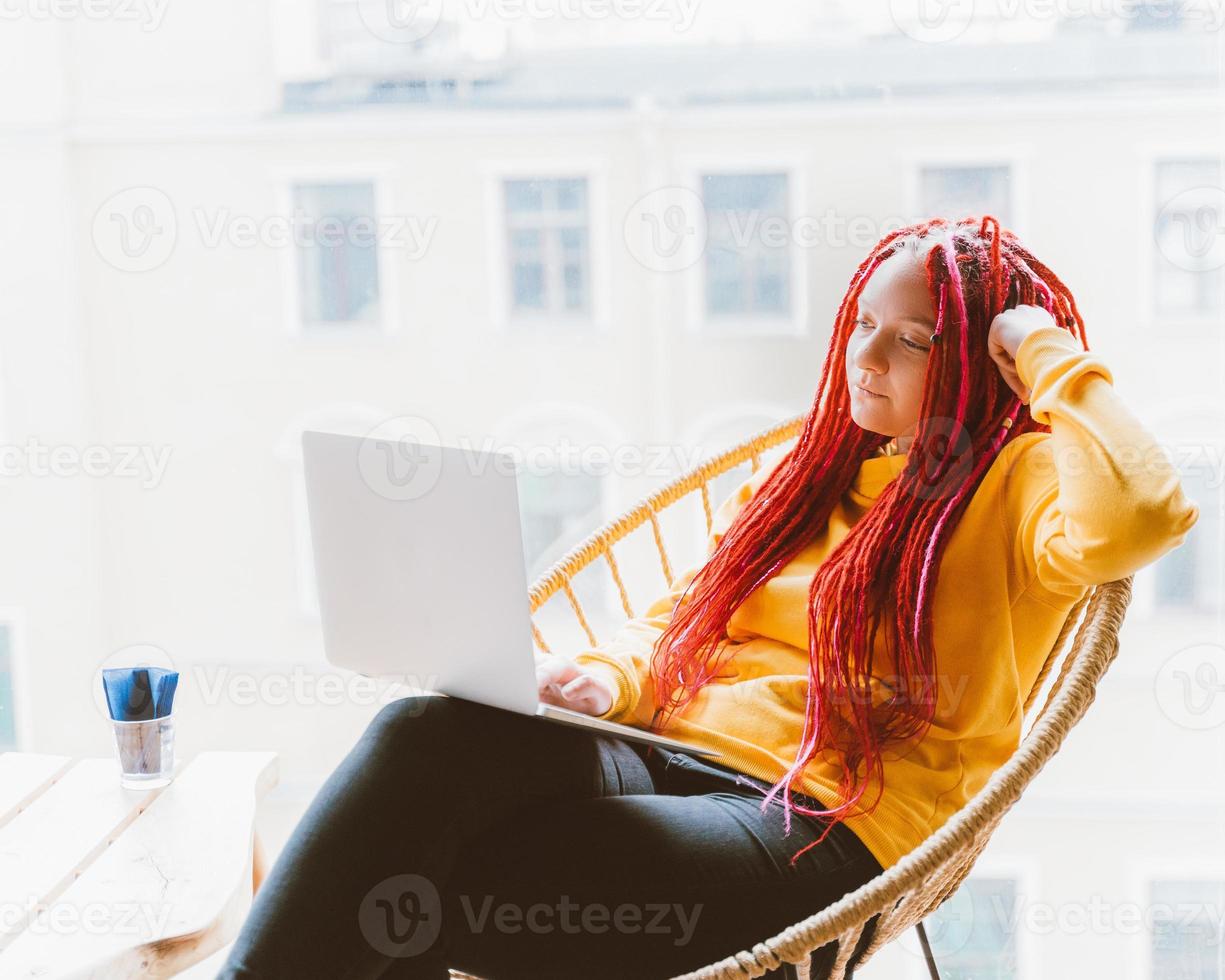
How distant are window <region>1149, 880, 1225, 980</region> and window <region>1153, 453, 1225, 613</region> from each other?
67cm

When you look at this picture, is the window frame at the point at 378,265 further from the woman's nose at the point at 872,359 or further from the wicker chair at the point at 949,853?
the wicker chair at the point at 949,853

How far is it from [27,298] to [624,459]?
163 cm

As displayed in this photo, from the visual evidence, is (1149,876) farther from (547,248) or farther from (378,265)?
(378,265)

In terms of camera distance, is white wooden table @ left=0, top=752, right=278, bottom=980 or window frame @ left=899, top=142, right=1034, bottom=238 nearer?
white wooden table @ left=0, top=752, right=278, bottom=980

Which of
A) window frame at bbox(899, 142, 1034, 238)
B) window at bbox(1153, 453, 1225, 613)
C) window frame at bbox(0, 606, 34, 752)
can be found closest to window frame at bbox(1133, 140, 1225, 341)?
window frame at bbox(899, 142, 1034, 238)

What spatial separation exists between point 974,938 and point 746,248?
5.15ft

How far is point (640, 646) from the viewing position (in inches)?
45.8

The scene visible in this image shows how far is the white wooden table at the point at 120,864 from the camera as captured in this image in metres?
0.94

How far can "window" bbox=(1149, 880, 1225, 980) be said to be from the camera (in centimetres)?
212

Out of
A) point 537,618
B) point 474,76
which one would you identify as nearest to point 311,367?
point 474,76

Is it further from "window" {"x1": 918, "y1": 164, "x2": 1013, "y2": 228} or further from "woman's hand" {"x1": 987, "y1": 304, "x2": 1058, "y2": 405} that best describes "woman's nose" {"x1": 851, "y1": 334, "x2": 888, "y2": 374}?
"window" {"x1": 918, "y1": 164, "x2": 1013, "y2": 228}

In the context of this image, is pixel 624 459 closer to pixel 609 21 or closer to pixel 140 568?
pixel 609 21

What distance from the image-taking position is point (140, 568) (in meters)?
3.52

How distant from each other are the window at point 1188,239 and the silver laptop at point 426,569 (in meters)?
1.75
